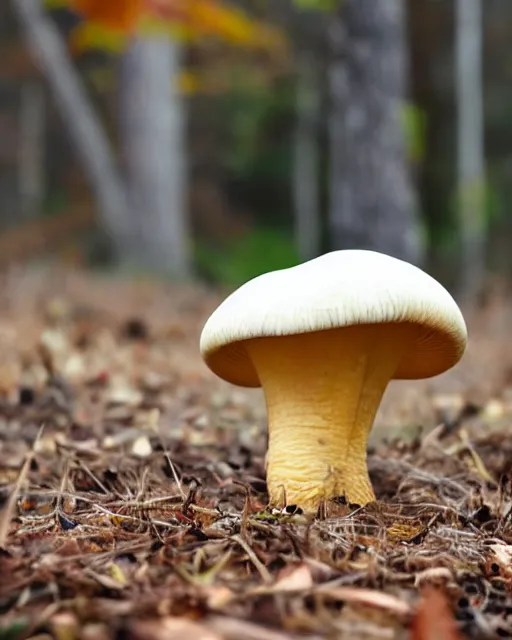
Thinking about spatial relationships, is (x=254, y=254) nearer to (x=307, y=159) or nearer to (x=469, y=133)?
(x=307, y=159)

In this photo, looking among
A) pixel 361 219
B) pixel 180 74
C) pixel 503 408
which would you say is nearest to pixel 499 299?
pixel 361 219

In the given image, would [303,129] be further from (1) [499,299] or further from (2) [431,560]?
(2) [431,560]

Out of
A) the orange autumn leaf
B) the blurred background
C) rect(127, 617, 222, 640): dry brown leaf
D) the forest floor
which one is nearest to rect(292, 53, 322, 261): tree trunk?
the blurred background

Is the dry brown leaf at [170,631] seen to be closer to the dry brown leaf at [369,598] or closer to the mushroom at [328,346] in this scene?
the dry brown leaf at [369,598]

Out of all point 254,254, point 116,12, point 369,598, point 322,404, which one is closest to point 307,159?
point 254,254

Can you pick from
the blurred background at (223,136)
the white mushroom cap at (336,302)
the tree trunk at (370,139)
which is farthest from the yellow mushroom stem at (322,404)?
the blurred background at (223,136)

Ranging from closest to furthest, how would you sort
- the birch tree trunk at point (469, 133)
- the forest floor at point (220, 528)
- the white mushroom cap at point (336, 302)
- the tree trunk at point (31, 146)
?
the forest floor at point (220, 528) < the white mushroom cap at point (336, 302) < the birch tree trunk at point (469, 133) < the tree trunk at point (31, 146)

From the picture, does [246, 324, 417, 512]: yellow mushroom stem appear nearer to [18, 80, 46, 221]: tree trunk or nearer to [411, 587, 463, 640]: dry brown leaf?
[411, 587, 463, 640]: dry brown leaf
